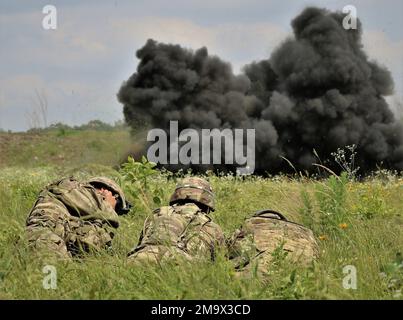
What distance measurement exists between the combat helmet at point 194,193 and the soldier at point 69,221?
2.11 ft

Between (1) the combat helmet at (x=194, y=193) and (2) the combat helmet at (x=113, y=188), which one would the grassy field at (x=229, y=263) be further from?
(1) the combat helmet at (x=194, y=193)

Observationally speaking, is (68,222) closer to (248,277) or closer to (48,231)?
(48,231)

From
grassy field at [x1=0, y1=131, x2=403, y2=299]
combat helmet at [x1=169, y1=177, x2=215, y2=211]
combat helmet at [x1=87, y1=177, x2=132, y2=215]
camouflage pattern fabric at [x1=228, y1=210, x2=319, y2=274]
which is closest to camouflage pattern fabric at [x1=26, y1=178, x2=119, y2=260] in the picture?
grassy field at [x1=0, y1=131, x2=403, y2=299]

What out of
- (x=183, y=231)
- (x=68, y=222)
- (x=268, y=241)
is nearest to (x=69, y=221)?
(x=68, y=222)

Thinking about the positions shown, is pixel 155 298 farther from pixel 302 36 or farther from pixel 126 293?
pixel 302 36

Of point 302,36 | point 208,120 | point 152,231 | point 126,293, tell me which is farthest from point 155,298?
point 302,36

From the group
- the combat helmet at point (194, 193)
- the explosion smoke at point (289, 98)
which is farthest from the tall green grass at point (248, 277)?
the explosion smoke at point (289, 98)

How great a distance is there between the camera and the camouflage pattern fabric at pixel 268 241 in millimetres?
4652

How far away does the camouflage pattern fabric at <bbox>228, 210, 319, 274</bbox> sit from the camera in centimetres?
465

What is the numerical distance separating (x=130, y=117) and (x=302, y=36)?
26.2 feet

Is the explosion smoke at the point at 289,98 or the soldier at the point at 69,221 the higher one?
the explosion smoke at the point at 289,98

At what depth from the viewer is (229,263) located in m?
4.38
